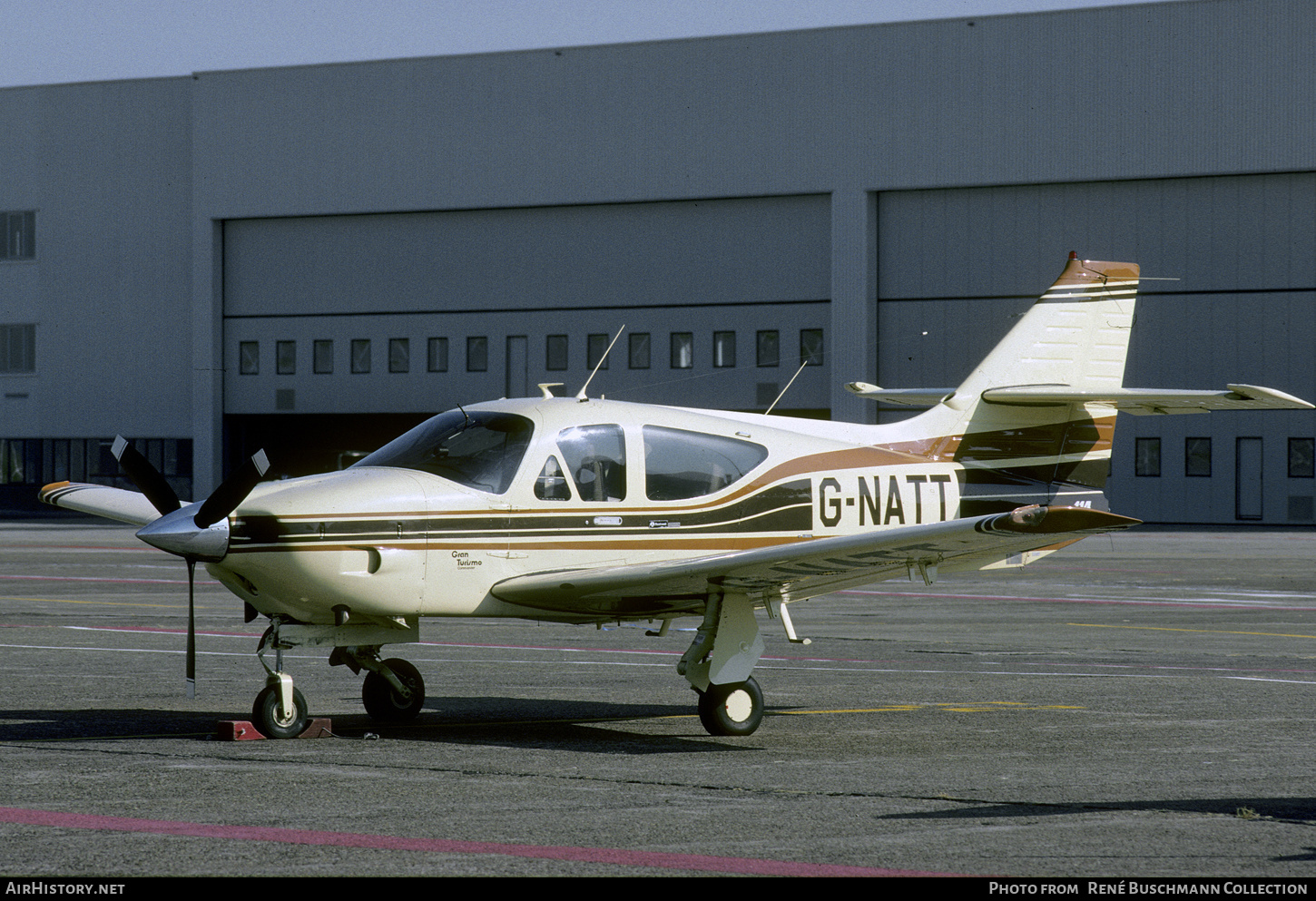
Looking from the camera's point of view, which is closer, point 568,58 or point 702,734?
point 702,734

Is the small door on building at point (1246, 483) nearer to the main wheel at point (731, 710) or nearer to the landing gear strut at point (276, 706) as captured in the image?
the main wheel at point (731, 710)

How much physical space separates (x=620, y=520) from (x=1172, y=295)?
136 ft

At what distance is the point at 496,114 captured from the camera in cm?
5453

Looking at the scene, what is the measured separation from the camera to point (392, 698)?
11539 millimetres

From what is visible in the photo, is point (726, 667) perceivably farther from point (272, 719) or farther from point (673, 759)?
point (272, 719)

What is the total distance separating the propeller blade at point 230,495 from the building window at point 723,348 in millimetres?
44034

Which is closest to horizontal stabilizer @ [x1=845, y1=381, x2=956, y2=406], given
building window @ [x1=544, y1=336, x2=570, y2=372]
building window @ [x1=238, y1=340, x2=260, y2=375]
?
building window @ [x1=544, y1=336, x2=570, y2=372]

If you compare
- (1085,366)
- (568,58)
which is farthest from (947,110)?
(1085,366)

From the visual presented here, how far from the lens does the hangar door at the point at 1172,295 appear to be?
48406 mm

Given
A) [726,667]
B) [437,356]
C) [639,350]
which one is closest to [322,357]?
[437,356]

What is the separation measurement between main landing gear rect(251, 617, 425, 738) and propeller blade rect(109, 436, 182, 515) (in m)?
1.08

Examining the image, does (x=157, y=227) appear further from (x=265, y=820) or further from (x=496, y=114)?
(x=265, y=820)
